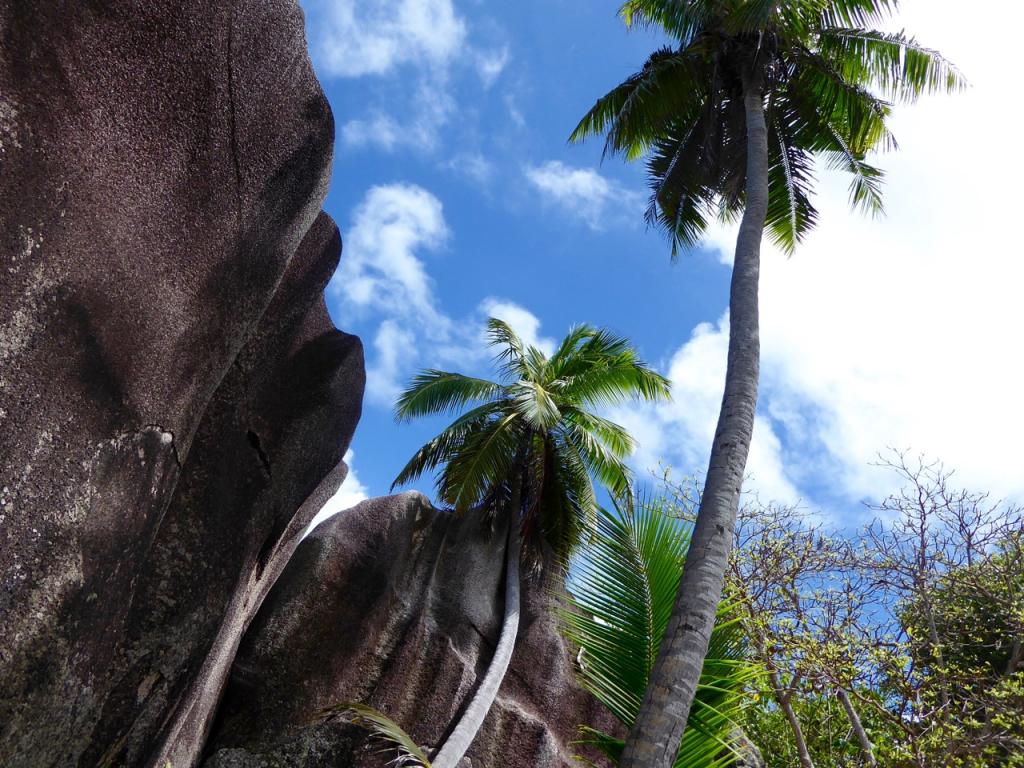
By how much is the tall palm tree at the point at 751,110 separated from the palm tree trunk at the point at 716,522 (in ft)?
0.10

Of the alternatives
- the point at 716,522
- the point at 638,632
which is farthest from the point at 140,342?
the point at 716,522

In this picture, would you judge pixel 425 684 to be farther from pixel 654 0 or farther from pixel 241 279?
pixel 654 0

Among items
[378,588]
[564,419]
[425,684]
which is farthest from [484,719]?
[564,419]

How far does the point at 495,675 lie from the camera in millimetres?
10688

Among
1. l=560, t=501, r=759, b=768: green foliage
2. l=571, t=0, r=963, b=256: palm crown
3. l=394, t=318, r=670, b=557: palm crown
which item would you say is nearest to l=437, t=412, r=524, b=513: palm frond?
l=394, t=318, r=670, b=557: palm crown

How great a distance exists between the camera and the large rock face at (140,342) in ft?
13.8

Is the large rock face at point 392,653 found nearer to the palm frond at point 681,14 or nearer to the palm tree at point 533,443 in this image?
the palm tree at point 533,443

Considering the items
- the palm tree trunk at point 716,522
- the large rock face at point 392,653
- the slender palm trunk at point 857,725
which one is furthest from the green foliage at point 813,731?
the palm tree trunk at point 716,522

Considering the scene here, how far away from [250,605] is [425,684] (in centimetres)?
307

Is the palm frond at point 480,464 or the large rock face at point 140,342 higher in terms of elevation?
the palm frond at point 480,464

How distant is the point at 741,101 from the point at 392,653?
936cm

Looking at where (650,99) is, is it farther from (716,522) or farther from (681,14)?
(716,522)

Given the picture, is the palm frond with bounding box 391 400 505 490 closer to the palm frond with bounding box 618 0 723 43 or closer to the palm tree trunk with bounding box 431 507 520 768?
the palm tree trunk with bounding box 431 507 520 768

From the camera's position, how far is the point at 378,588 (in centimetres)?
1156
